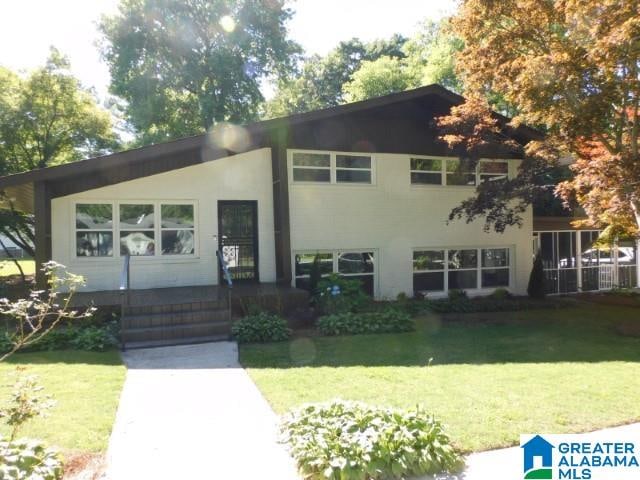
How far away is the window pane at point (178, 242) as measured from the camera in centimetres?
1127

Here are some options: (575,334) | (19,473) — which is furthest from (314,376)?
(575,334)

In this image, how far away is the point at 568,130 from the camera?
9711 millimetres

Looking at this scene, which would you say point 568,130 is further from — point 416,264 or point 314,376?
point 314,376

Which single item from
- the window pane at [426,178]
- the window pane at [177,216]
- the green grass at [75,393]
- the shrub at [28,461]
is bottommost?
the green grass at [75,393]

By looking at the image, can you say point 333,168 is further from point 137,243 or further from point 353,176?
point 137,243

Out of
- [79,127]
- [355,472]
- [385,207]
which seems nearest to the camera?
[355,472]

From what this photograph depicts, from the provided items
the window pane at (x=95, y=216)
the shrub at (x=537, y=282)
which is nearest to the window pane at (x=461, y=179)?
the shrub at (x=537, y=282)

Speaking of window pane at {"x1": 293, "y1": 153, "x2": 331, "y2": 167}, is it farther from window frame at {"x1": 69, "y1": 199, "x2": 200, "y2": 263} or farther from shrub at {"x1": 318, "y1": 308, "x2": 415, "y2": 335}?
shrub at {"x1": 318, "y1": 308, "x2": 415, "y2": 335}

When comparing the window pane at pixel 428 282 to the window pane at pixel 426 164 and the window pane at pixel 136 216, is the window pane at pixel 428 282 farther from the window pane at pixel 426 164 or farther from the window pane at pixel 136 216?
the window pane at pixel 136 216

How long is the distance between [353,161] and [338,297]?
4319mm

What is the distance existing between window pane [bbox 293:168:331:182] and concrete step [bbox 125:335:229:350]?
508cm

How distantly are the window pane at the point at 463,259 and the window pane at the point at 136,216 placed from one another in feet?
28.6

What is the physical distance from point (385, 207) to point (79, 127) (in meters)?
13.8

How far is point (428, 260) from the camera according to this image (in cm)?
1354
